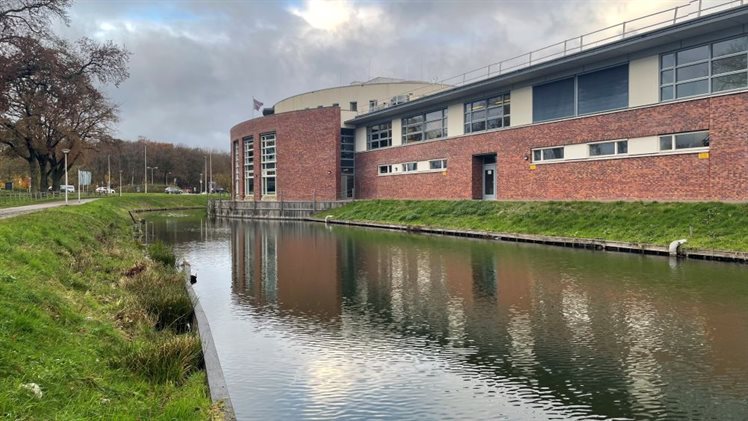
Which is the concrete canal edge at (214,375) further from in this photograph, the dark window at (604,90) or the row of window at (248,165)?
the row of window at (248,165)

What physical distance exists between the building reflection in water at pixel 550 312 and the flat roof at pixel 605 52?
10.6 metres

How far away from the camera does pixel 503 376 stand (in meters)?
7.19

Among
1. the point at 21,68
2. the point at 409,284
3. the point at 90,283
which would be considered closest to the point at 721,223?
the point at 409,284

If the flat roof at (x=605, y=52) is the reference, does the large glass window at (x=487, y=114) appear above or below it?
below

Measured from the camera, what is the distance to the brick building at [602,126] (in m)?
23.2

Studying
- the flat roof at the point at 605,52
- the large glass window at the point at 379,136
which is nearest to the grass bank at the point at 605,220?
the flat roof at the point at 605,52

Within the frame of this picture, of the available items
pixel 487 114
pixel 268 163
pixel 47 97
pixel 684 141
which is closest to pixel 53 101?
pixel 47 97

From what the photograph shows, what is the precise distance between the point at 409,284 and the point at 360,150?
39691 millimetres

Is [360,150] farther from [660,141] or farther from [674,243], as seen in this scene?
[674,243]

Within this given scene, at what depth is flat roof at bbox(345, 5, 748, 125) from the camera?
22.5m

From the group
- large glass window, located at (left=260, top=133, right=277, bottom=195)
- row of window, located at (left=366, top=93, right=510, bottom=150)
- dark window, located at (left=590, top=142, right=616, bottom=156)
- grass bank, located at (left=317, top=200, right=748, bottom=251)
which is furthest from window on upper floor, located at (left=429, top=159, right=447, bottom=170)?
large glass window, located at (left=260, top=133, right=277, bottom=195)

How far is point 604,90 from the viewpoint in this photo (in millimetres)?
28859

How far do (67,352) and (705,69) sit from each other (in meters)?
25.7

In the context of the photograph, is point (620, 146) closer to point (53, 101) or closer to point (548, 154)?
point (548, 154)
